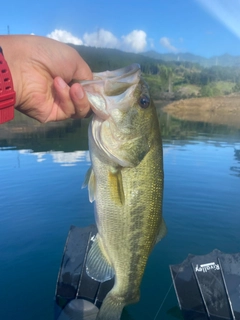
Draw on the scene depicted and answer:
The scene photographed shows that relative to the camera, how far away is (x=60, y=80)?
2.43 metres

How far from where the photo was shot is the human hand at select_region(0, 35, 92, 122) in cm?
242

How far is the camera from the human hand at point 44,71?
2420 millimetres

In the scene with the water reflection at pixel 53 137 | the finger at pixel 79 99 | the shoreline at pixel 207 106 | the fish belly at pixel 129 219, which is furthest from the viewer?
the shoreline at pixel 207 106

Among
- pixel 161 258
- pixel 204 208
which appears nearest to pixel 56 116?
pixel 161 258

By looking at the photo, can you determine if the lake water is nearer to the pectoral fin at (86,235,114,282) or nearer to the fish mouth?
the pectoral fin at (86,235,114,282)

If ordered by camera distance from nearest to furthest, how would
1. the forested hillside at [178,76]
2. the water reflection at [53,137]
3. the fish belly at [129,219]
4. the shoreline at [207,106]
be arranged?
the fish belly at [129,219], the water reflection at [53,137], the shoreline at [207,106], the forested hillside at [178,76]

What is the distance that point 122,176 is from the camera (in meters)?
2.55

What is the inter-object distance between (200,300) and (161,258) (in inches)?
69.9

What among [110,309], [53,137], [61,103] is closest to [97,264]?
[110,309]

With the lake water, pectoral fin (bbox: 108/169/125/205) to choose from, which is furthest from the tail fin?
the lake water

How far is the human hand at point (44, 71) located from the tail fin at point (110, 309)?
5.01 feet

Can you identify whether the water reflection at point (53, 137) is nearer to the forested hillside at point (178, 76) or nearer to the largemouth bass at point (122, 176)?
the largemouth bass at point (122, 176)

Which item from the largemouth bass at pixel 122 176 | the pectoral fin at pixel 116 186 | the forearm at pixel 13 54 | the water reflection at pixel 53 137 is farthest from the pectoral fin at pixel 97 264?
the water reflection at pixel 53 137

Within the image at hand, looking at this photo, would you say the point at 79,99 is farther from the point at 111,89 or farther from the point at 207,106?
the point at 207,106
